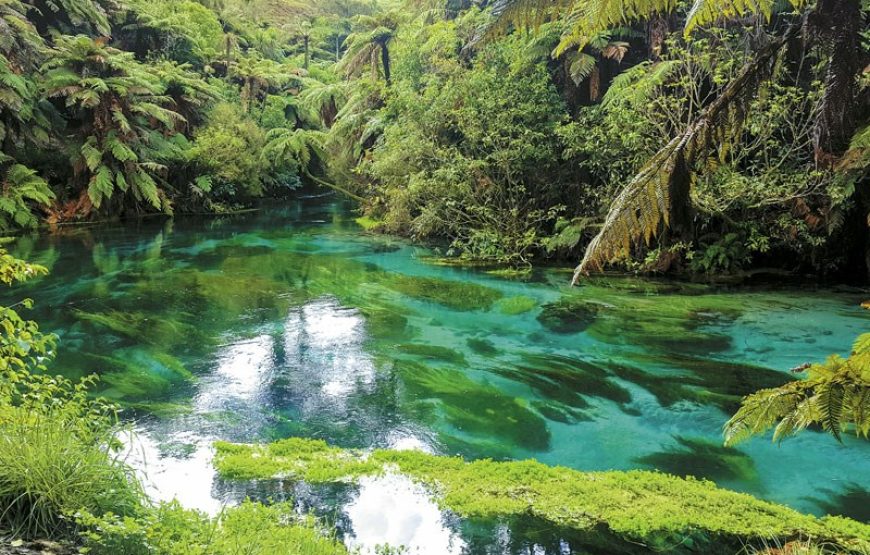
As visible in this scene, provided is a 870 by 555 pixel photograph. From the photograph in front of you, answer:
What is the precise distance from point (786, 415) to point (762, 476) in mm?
3143

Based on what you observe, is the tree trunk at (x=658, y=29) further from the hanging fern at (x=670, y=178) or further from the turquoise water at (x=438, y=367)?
the hanging fern at (x=670, y=178)

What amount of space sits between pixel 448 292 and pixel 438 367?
11.0 feet

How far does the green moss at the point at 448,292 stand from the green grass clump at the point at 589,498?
4679 mm

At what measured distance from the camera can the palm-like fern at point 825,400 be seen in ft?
5.30

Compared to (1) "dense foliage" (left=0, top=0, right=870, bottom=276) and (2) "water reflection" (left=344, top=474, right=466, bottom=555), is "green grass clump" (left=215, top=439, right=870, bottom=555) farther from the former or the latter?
(1) "dense foliage" (left=0, top=0, right=870, bottom=276)

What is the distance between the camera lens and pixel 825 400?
Result: 163cm

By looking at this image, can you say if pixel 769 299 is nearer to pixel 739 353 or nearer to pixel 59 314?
pixel 739 353

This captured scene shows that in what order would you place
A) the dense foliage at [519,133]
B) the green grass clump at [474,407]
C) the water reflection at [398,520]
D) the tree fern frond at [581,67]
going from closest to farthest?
the dense foliage at [519,133] < the water reflection at [398,520] < the green grass clump at [474,407] < the tree fern frond at [581,67]

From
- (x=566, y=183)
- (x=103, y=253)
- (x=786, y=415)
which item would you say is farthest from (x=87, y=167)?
(x=786, y=415)

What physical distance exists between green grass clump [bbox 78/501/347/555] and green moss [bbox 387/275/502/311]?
18.8ft

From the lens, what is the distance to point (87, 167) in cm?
1633

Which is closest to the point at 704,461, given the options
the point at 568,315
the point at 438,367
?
the point at 438,367

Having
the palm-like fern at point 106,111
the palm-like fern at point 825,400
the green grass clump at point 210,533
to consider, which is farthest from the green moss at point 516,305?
the palm-like fern at point 106,111

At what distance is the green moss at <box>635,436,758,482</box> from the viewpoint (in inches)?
Result: 176
